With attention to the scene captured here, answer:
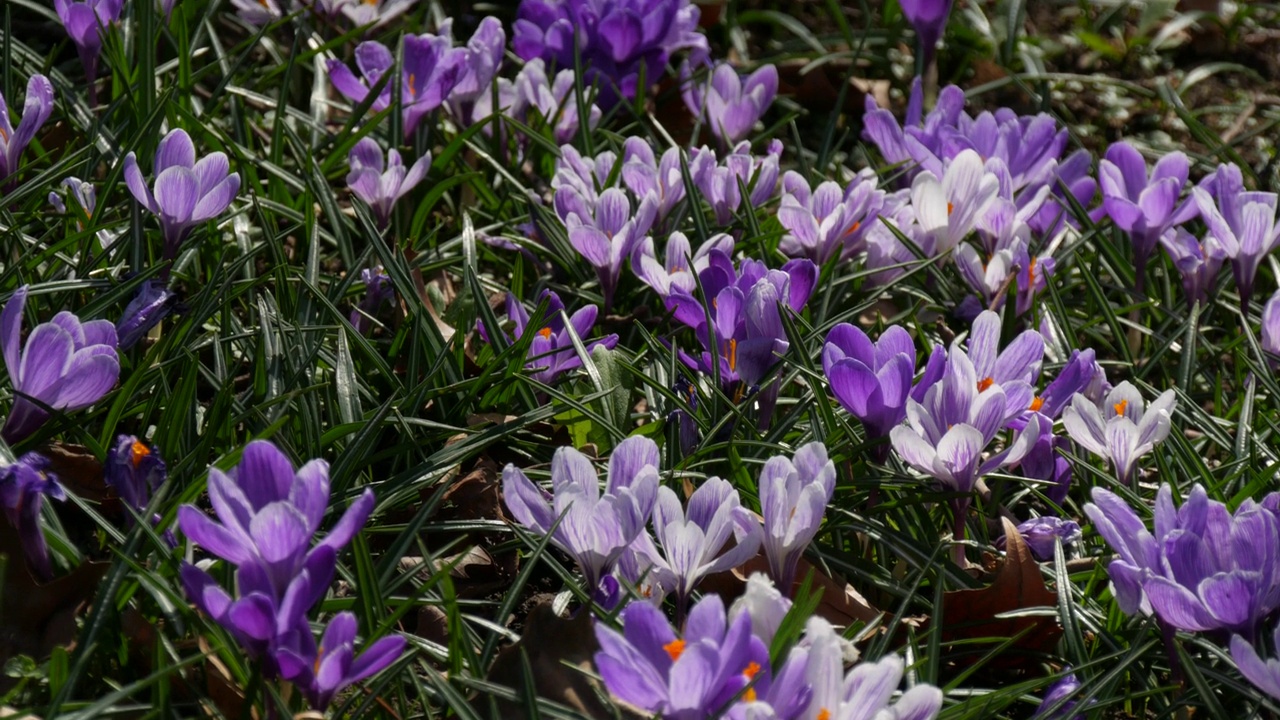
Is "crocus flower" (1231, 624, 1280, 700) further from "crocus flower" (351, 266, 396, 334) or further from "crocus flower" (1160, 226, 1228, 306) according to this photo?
"crocus flower" (351, 266, 396, 334)

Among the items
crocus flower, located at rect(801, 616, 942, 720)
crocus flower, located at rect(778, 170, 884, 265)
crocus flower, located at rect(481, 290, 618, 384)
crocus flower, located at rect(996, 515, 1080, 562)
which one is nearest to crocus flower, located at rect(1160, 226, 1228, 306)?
crocus flower, located at rect(778, 170, 884, 265)

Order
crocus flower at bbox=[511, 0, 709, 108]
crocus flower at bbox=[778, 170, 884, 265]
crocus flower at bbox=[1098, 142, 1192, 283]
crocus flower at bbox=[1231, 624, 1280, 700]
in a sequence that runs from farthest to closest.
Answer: crocus flower at bbox=[511, 0, 709, 108] < crocus flower at bbox=[1098, 142, 1192, 283] < crocus flower at bbox=[778, 170, 884, 265] < crocus flower at bbox=[1231, 624, 1280, 700]

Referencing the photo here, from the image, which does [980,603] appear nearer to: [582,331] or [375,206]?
[582,331]

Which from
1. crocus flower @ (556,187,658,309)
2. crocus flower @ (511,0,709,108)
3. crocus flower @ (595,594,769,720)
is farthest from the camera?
crocus flower @ (511,0,709,108)

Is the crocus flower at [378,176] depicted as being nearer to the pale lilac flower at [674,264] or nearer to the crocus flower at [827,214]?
the pale lilac flower at [674,264]

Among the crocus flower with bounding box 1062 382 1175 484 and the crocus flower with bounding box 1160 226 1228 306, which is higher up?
the crocus flower with bounding box 1062 382 1175 484

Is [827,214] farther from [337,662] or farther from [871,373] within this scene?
[337,662]

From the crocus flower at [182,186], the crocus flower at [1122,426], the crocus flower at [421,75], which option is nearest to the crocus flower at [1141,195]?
the crocus flower at [1122,426]
